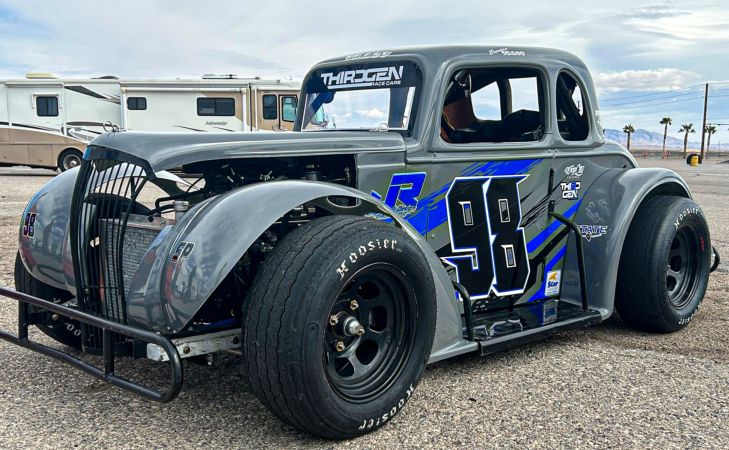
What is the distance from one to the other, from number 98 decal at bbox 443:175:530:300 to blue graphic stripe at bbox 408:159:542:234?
3cm

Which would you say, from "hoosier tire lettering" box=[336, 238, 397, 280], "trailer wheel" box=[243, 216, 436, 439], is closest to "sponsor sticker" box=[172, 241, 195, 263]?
"trailer wheel" box=[243, 216, 436, 439]

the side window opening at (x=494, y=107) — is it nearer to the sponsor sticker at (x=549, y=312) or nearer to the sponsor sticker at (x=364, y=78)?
the sponsor sticker at (x=364, y=78)

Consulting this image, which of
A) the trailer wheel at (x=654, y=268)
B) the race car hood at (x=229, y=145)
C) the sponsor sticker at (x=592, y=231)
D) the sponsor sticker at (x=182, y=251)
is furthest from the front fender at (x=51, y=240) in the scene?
the trailer wheel at (x=654, y=268)

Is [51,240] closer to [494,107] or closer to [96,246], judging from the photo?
[96,246]

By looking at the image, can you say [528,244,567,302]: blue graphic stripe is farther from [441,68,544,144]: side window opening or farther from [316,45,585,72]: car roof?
[316,45,585,72]: car roof

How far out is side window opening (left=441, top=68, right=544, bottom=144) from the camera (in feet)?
14.7

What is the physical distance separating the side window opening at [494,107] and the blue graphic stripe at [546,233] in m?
0.56

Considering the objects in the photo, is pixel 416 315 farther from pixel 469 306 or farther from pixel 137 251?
pixel 137 251

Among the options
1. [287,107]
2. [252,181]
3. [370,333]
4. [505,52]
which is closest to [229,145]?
[252,181]

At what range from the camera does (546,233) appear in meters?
4.61

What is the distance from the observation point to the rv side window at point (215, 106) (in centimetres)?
1969

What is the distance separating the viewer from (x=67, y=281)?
383 cm

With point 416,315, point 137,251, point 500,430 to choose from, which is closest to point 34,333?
point 137,251

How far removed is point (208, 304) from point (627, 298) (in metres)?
2.96
